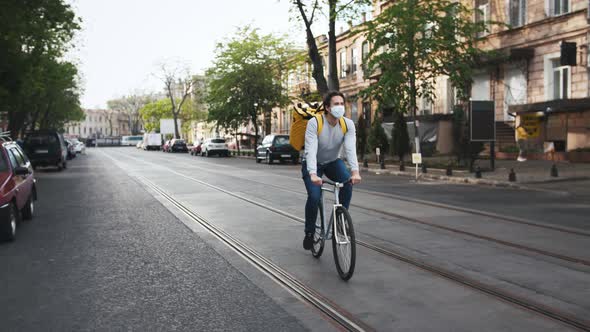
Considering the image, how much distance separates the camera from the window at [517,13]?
26269 millimetres

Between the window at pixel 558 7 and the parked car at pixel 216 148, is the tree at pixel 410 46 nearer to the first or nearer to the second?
the window at pixel 558 7

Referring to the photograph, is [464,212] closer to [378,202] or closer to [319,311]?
[378,202]

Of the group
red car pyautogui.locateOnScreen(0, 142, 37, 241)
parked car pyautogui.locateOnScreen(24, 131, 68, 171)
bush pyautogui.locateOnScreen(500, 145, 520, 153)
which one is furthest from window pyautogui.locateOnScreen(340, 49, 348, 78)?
red car pyautogui.locateOnScreen(0, 142, 37, 241)

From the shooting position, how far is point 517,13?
1048 inches

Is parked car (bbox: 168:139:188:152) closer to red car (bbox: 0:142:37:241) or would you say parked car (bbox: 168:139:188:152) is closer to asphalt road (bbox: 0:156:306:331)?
red car (bbox: 0:142:37:241)

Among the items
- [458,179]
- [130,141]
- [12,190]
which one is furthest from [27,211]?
[130,141]

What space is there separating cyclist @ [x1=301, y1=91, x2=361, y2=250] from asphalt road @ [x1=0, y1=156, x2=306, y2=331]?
120cm

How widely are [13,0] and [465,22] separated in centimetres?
1714

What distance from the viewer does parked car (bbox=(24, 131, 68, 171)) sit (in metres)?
27.8

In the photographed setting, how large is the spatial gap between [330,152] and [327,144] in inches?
4.7

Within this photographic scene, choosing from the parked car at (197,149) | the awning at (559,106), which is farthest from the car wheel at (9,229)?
the parked car at (197,149)

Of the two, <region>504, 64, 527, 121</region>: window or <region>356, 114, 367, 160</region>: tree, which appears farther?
<region>356, 114, 367, 160</region>: tree

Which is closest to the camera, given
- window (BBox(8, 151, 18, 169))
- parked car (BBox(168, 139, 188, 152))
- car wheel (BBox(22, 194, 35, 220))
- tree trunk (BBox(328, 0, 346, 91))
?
window (BBox(8, 151, 18, 169))

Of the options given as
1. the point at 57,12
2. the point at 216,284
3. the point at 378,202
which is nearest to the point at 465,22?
the point at 378,202
